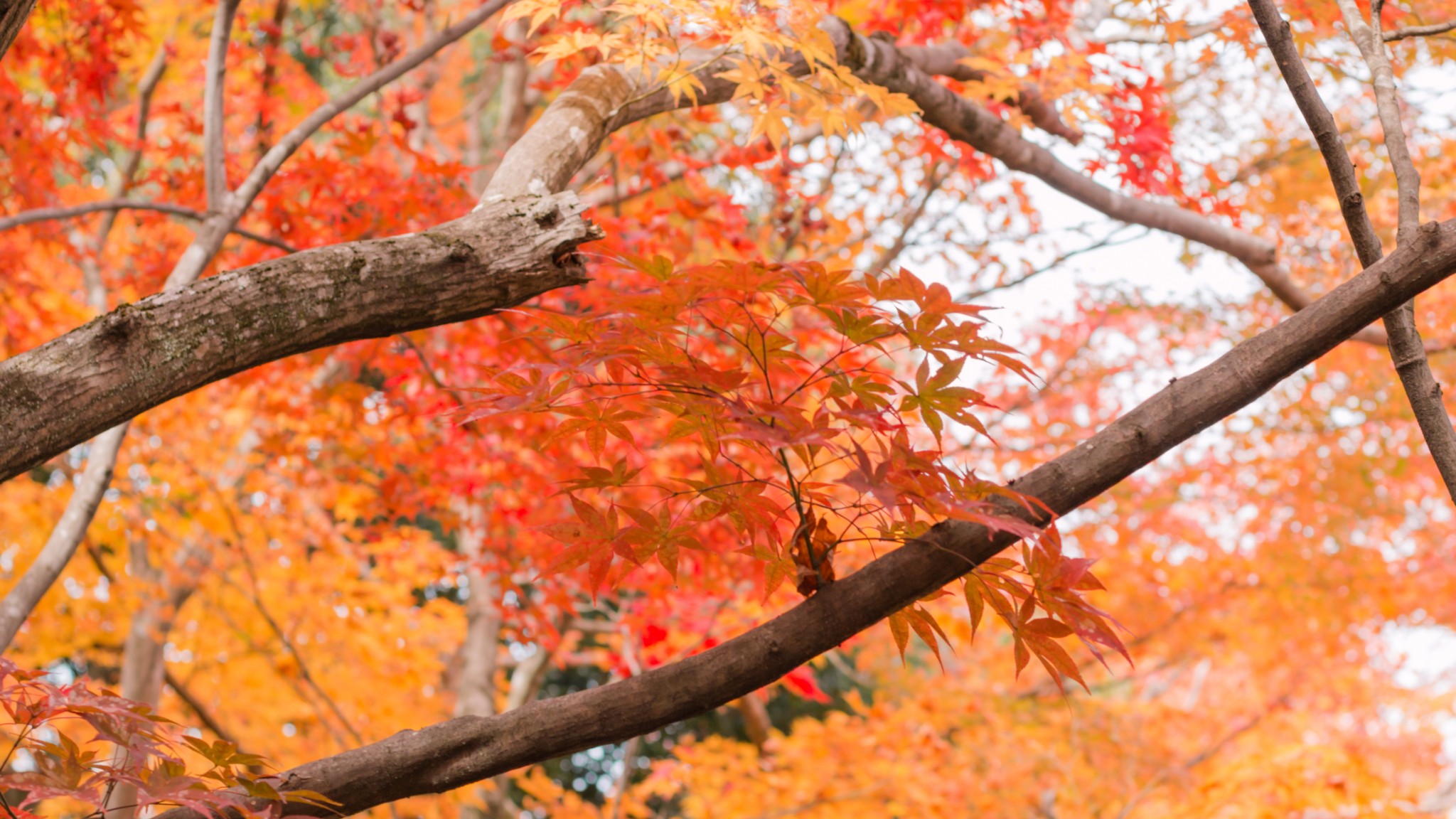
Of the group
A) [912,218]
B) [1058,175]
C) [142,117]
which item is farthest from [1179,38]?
[142,117]

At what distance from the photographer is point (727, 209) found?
4.16m

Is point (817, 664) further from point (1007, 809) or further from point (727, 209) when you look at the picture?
point (727, 209)

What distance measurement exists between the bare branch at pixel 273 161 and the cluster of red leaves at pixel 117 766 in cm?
142

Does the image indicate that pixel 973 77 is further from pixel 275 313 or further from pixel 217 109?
pixel 275 313

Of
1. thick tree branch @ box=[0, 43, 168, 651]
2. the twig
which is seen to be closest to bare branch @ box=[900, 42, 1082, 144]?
the twig

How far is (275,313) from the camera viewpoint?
55.6 inches

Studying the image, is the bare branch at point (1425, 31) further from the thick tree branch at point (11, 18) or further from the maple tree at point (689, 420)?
the thick tree branch at point (11, 18)

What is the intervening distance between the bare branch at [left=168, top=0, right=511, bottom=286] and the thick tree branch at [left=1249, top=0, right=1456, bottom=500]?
2.14 meters

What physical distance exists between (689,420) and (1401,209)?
1331 mm

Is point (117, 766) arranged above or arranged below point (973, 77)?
below

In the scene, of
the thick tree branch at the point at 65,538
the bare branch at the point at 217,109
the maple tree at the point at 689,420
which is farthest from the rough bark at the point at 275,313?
the bare branch at the point at 217,109

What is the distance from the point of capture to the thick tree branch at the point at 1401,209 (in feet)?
5.23

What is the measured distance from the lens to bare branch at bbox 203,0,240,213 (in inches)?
106

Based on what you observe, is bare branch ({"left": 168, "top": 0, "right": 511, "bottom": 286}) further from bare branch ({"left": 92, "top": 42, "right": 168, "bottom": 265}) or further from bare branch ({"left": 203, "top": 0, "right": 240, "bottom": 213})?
bare branch ({"left": 92, "top": 42, "right": 168, "bottom": 265})
